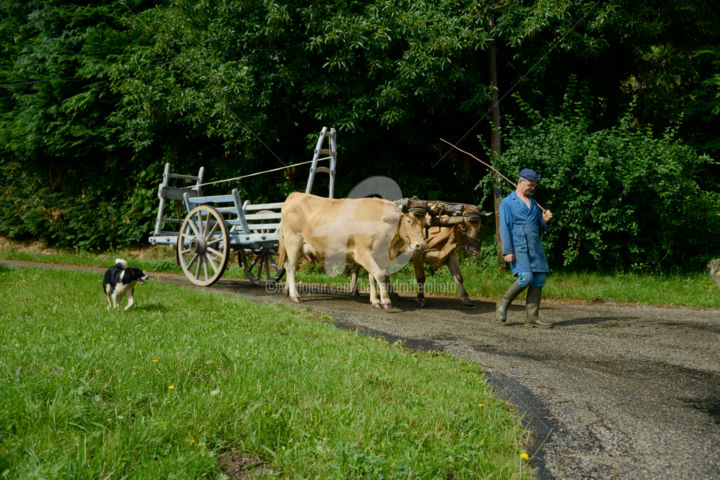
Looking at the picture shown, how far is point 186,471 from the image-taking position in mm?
2396

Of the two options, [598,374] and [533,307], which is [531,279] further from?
[598,374]

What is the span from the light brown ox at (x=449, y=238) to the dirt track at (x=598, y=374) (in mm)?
632

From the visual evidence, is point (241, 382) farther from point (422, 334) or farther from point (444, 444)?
point (422, 334)

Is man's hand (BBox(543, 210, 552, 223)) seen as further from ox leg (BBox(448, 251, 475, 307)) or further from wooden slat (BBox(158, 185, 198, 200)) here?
wooden slat (BBox(158, 185, 198, 200))

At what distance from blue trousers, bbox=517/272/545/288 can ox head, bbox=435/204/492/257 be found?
1.54 metres

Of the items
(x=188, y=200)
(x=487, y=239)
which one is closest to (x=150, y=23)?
(x=188, y=200)

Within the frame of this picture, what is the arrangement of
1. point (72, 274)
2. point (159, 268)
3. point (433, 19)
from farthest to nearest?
point (159, 268) → point (433, 19) → point (72, 274)

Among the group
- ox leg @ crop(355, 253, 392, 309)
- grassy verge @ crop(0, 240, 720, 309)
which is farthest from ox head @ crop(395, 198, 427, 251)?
grassy verge @ crop(0, 240, 720, 309)

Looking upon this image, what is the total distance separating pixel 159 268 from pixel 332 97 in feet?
22.7

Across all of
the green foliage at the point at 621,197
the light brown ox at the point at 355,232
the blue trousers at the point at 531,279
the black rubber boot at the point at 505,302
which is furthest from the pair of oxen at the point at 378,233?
the green foliage at the point at 621,197

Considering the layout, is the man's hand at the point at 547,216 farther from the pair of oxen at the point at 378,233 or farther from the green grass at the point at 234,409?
the green grass at the point at 234,409

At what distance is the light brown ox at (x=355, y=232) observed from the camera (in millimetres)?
7879

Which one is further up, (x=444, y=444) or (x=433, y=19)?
(x=433, y=19)

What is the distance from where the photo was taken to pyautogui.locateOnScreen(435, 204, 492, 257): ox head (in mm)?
8008
